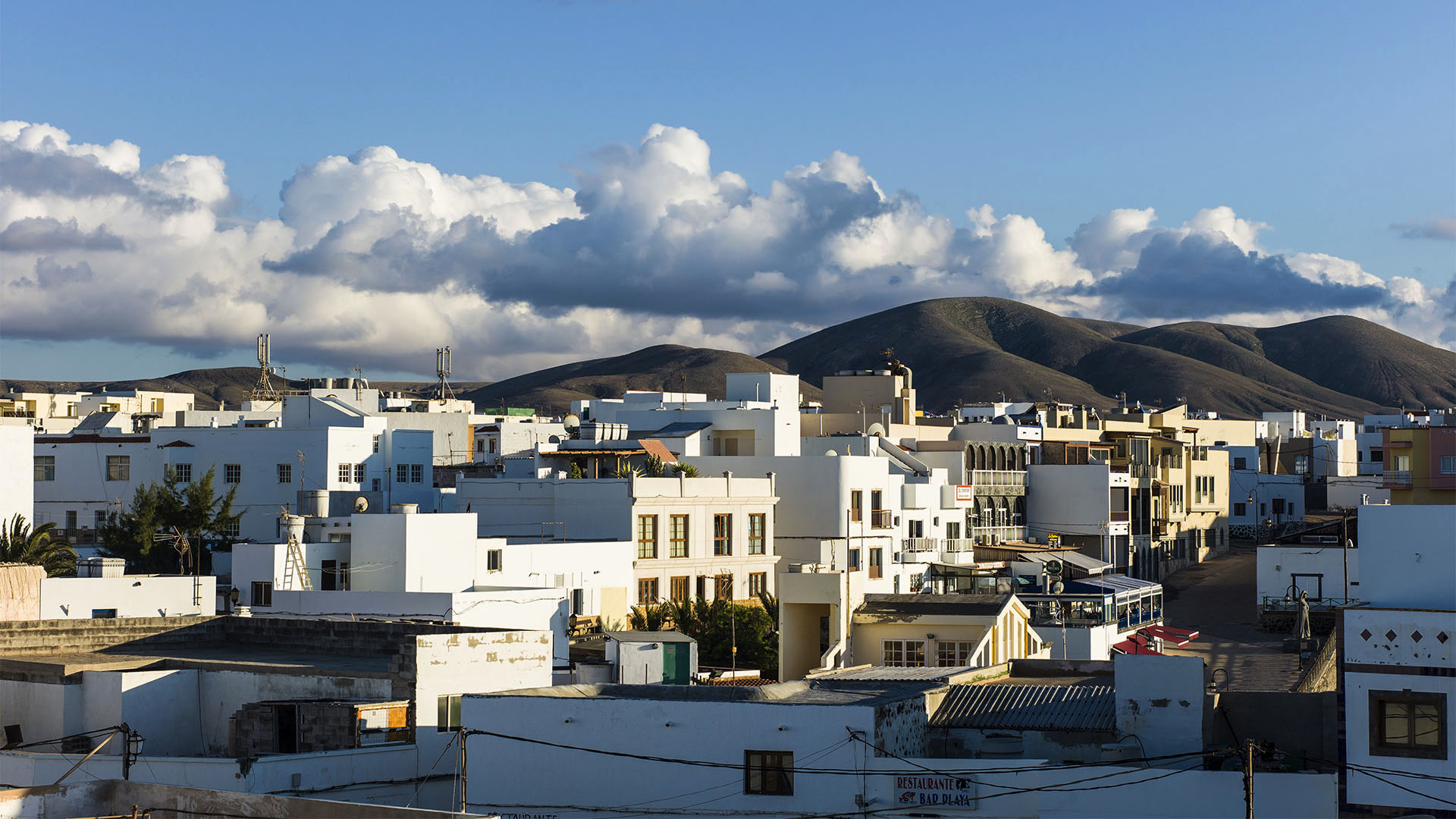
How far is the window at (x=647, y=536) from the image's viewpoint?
5675 cm

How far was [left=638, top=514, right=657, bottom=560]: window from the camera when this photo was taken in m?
56.8

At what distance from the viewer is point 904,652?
44.0 m

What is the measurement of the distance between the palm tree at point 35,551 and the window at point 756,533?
22639 millimetres

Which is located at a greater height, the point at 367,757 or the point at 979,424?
the point at 979,424

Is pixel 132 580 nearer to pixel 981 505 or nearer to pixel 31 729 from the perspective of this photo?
pixel 31 729

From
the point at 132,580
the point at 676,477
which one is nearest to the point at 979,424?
the point at 676,477

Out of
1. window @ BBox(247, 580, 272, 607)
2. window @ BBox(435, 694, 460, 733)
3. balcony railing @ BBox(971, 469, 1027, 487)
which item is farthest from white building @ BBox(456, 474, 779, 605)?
window @ BBox(435, 694, 460, 733)

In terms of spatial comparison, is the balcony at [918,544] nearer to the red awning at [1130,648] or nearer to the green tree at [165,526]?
the red awning at [1130,648]

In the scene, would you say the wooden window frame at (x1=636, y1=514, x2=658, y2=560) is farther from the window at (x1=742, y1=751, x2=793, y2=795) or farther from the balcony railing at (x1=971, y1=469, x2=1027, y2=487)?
the window at (x1=742, y1=751, x2=793, y2=795)

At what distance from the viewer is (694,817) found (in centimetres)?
2255

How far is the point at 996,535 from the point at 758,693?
53103mm

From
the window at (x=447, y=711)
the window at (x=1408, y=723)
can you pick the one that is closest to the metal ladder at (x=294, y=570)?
the window at (x=447, y=711)

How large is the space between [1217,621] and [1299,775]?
148ft

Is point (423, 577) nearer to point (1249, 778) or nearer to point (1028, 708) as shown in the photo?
point (1028, 708)
